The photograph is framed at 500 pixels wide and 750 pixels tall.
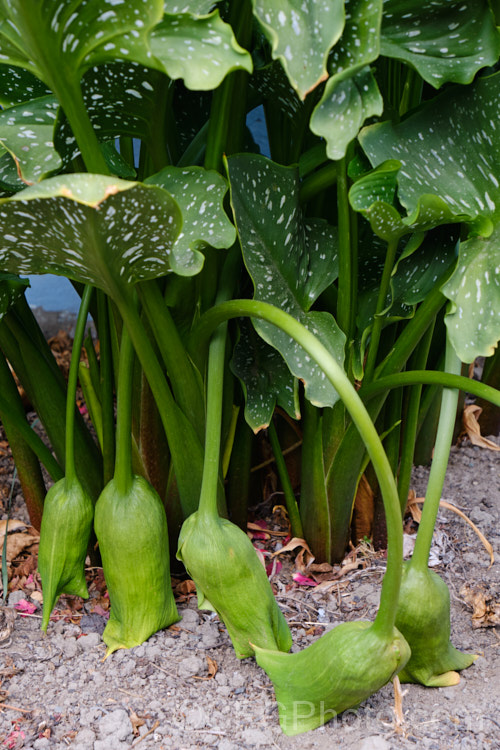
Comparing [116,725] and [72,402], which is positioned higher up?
[72,402]

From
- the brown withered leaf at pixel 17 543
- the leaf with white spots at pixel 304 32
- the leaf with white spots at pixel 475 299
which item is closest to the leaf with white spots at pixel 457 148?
the leaf with white spots at pixel 475 299

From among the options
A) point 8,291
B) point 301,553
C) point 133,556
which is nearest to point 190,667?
point 133,556

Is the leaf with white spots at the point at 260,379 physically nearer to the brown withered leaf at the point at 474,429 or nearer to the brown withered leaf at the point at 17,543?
the brown withered leaf at the point at 17,543

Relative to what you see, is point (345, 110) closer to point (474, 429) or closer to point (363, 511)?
point (363, 511)

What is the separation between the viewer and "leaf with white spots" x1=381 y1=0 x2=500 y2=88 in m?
0.65

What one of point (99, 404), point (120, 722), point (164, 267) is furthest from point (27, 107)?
point (120, 722)

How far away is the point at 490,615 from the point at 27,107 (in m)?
0.75

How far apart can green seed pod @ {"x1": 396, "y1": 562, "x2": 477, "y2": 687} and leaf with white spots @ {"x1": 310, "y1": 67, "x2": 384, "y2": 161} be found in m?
0.38

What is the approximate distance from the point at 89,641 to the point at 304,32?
2.18 ft

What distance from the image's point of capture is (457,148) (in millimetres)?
720

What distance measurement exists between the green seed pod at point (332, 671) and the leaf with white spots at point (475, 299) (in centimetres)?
26

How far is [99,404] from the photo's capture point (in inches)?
36.2

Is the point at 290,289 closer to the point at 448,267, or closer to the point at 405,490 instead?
the point at 448,267

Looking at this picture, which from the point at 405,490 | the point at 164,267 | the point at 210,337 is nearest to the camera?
→ the point at 164,267
